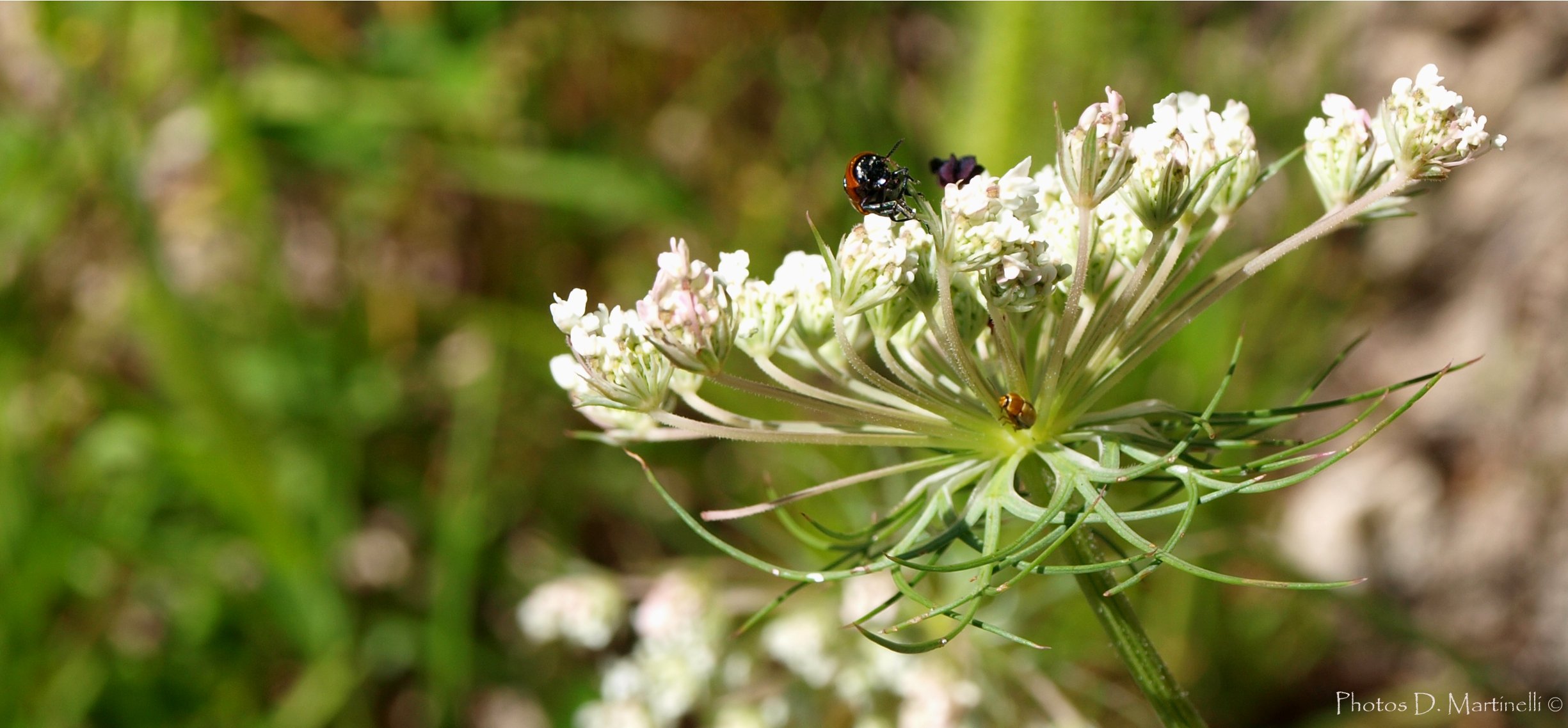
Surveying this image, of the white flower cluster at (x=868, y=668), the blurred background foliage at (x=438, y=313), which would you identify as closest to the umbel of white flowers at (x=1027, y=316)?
the white flower cluster at (x=868, y=668)

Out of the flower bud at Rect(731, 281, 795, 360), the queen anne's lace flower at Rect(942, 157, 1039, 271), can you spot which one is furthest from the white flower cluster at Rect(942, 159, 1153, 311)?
the flower bud at Rect(731, 281, 795, 360)

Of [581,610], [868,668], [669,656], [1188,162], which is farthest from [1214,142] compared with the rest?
[581,610]

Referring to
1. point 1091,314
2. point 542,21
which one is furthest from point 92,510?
point 1091,314

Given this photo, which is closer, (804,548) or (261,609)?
(804,548)

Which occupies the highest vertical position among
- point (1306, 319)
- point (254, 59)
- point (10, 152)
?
point (254, 59)

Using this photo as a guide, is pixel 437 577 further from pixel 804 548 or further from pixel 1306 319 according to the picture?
pixel 1306 319

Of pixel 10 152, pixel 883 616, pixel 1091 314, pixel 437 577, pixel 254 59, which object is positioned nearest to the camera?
pixel 1091 314
